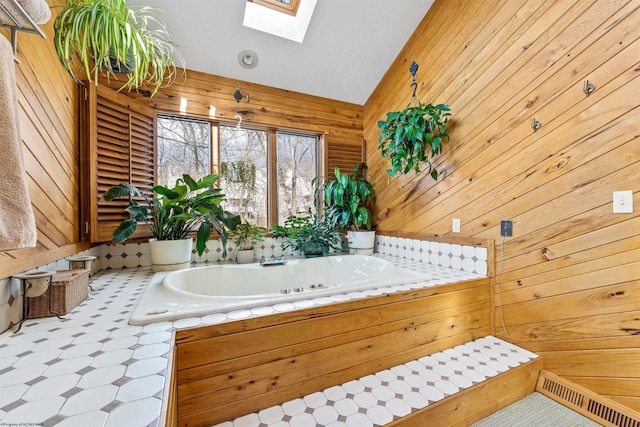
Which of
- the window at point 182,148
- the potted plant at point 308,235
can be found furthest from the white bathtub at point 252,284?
the window at point 182,148

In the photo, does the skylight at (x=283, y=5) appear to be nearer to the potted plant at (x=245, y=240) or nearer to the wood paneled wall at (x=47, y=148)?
the wood paneled wall at (x=47, y=148)

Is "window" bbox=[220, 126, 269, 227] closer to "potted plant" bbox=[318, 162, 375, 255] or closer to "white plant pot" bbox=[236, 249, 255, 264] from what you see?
"white plant pot" bbox=[236, 249, 255, 264]

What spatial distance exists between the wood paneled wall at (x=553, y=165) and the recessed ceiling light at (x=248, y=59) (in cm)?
163

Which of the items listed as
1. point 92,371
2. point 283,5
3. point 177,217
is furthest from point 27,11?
point 283,5

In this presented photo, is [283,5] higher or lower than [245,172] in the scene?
higher

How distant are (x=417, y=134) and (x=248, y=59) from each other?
65.8 inches

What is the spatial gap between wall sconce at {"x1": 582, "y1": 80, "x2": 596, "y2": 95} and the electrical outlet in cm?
82

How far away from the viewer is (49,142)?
1404mm

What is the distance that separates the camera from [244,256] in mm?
2461

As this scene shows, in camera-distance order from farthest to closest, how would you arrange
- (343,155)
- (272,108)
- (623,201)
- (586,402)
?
(343,155) → (272,108) → (586,402) → (623,201)

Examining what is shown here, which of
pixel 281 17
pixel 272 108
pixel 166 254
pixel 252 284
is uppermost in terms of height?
pixel 281 17

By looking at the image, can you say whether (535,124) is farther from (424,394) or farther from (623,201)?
(424,394)

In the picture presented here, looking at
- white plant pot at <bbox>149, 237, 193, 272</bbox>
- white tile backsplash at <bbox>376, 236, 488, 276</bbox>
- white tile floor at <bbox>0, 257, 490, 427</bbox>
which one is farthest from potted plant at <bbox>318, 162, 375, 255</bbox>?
white tile floor at <bbox>0, 257, 490, 427</bbox>

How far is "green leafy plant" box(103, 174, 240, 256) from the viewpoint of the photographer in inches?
74.2
